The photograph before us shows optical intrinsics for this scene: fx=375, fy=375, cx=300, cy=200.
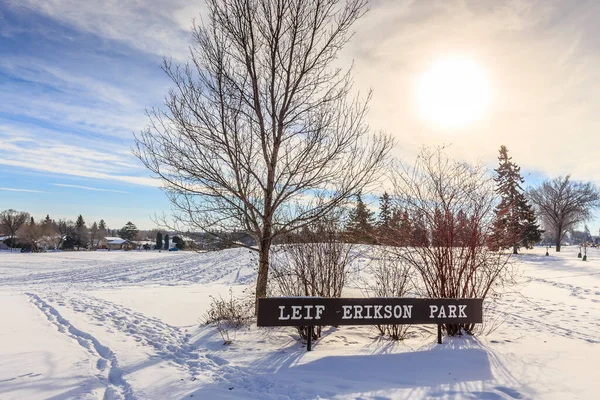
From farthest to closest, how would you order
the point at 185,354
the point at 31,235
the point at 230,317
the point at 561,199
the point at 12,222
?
1. the point at 12,222
2. the point at 31,235
3. the point at 561,199
4. the point at 230,317
5. the point at 185,354

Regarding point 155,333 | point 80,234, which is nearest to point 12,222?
point 80,234

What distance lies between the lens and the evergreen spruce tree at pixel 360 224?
7852mm

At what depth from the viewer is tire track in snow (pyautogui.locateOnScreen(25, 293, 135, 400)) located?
14.5ft

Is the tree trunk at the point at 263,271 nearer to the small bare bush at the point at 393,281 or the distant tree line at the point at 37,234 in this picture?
the small bare bush at the point at 393,281

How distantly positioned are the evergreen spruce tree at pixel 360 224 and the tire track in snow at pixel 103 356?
15.5 ft

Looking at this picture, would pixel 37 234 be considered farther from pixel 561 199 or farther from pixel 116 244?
pixel 561 199

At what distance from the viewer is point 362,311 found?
6305 millimetres

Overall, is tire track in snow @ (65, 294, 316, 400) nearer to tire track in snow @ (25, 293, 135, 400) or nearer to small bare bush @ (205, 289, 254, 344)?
tire track in snow @ (25, 293, 135, 400)

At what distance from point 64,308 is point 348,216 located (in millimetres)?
8564

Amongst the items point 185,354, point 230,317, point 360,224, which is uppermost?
point 360,224

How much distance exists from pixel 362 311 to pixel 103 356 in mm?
4212

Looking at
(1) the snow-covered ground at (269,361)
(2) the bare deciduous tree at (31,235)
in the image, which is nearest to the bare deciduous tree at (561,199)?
(1) the snow-covered ground at (269,361)

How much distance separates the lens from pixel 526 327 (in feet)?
30.3

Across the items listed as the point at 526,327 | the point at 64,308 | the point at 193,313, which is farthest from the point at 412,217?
the point at 64,308
